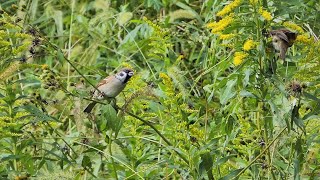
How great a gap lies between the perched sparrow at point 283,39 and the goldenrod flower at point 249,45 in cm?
8

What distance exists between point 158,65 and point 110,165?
3.05 feet

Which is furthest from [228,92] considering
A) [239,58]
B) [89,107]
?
[89,107]

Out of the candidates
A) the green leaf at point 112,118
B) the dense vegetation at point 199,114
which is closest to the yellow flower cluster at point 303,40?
the dense vegetation at point 199,114

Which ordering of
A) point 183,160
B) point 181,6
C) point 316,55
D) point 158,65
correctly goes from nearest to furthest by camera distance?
point 316,55 < point 183,160 < point 158,65 < point 181,6

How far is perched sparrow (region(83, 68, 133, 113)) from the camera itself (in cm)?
362

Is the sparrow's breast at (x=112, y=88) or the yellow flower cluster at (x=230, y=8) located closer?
the yellow flower cluster at (x=230, y=8)

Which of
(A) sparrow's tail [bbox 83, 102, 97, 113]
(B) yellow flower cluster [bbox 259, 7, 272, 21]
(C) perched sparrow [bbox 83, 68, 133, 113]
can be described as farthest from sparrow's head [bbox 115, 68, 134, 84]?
→ (B) yellow flower cluster [bbox 259, 7, 272, 21]

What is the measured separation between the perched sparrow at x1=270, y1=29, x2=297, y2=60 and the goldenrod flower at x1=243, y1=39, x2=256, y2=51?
77 mm

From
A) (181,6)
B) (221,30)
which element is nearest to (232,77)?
(221,30)

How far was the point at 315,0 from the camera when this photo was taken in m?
3.92

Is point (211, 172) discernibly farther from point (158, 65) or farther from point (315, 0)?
point (158, 65)

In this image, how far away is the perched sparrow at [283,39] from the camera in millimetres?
3057

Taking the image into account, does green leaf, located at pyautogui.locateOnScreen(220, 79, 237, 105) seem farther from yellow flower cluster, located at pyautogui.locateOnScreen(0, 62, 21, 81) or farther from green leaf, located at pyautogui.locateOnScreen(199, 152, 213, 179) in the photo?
yellow flower cluster, located at pyautogui.locateOnScreen(0, 62, 21, 81)

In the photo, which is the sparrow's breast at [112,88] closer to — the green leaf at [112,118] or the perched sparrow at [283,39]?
the green leaf at [112,118]
